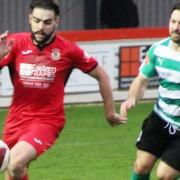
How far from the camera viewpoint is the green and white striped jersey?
10.1 m

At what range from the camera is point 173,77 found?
1012 centimetres

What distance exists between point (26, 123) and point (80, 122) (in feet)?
19.9

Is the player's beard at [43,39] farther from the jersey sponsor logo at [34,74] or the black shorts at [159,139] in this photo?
the black shorts at [159,139]

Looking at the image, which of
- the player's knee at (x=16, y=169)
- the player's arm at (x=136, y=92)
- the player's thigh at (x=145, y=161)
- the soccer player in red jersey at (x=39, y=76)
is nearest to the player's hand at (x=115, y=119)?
the soccer player in red jersey at (x=39, y=76)

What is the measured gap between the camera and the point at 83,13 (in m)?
22.6

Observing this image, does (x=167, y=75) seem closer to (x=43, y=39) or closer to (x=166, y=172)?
(x=166, y=172)

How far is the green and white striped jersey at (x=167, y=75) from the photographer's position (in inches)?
400

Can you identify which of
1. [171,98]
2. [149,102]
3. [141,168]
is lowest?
[149,102]

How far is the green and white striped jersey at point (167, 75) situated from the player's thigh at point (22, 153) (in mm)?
1272

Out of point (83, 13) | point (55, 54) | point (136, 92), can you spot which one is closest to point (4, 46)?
point (55, 54)

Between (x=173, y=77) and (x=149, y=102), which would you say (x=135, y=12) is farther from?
(x=173, y=77)

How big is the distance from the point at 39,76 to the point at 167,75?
118cm

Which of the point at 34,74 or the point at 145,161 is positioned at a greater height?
the point at 34,74

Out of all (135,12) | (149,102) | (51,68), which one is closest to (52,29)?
(51,68)
